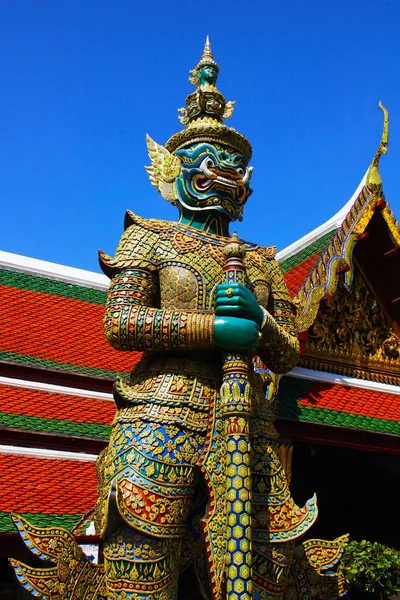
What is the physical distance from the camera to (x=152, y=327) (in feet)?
12.0

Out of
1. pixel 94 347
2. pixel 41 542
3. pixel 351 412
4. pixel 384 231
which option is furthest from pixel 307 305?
pixel 41 542

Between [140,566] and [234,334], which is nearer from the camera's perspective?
[140,566]

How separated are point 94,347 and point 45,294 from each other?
108 cm

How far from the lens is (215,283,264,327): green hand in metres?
3.66

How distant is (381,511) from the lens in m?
7.34

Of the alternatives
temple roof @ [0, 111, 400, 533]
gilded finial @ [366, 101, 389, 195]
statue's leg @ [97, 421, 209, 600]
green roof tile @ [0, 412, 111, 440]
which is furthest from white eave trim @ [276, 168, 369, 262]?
statue's leg @ [97, 421, 209, 600]

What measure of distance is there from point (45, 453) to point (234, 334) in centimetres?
273

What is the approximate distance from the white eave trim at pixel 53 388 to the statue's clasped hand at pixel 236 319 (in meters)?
3.12

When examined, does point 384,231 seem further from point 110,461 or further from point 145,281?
point 110,461

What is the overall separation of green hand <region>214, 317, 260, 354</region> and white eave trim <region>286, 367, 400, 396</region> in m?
2.85

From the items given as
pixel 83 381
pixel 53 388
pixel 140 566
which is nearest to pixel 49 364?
pixel 53 388

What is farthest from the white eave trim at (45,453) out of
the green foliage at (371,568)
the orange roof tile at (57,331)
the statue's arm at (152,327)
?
the statue's arm at (152,327)

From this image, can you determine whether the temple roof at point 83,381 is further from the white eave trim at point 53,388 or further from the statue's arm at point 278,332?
the statue's arm at point 278,332

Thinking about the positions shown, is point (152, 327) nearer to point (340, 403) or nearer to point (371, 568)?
point (371, 568)
